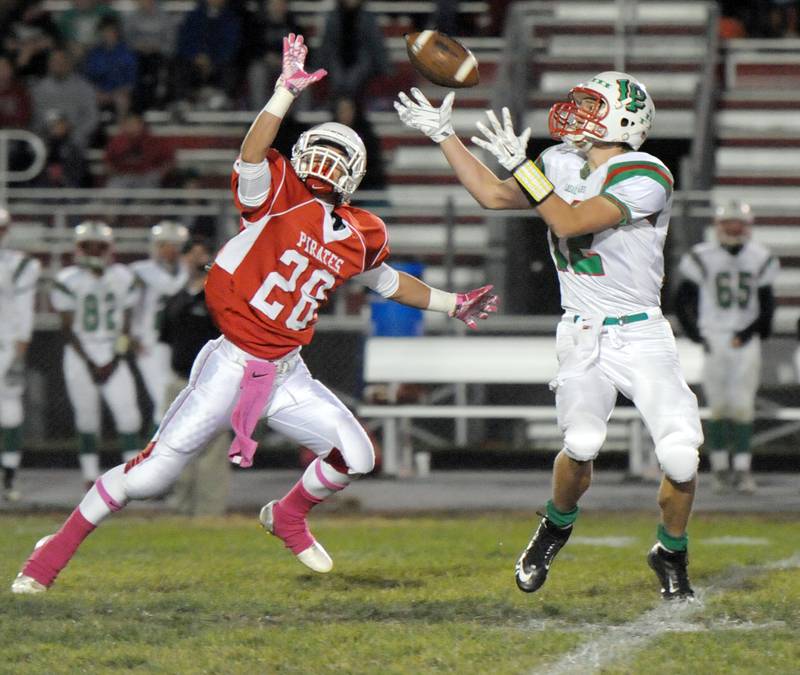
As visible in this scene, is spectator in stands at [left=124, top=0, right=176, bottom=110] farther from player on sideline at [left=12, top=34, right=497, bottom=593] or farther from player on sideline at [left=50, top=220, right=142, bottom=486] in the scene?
player on sideline at [left=12, top=34, right=497, bottom=593]

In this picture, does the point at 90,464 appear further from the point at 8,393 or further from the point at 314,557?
the point at 314,557

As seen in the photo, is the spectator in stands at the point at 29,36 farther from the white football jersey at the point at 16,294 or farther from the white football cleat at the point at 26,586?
the white football cleat at the point at 26,586

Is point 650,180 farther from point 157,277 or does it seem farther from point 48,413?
point 48,413

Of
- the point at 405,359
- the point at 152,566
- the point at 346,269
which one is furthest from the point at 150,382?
the point at 346,269

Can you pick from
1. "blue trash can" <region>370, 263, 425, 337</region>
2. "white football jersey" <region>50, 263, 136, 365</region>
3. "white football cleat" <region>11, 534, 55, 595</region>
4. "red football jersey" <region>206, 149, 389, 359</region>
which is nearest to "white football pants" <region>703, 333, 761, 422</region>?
"blue trash can" <region>370, 263, 425, 337</region>

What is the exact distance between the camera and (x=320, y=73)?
6082 millimetres

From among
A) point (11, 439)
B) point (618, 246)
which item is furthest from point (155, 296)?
point (618, 246)

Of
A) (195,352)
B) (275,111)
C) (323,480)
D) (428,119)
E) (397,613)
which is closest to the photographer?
(397,613)

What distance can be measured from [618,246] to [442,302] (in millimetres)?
918

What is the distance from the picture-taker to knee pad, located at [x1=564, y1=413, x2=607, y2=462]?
596 centimetres

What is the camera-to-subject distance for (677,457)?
19.1ft

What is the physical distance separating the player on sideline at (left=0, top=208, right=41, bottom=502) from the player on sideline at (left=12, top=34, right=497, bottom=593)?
5380 mm

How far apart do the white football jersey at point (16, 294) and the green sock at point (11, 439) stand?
1.95 ft

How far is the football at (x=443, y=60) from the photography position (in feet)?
20.6
